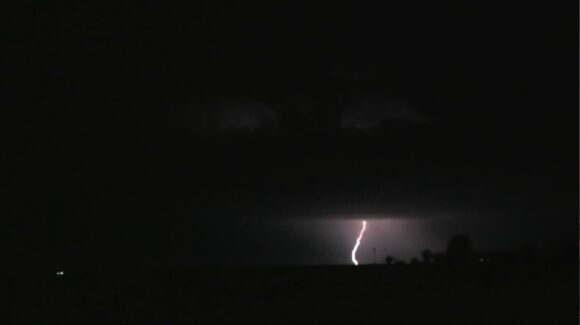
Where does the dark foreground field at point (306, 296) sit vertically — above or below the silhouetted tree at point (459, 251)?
below

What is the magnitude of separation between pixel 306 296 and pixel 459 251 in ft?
29.1

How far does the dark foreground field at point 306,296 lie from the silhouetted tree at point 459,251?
1.38 m

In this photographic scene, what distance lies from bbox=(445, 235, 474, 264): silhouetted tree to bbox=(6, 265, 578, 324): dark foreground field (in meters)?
1.38

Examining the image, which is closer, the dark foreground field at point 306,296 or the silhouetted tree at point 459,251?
the dark foreground field at point 306,296

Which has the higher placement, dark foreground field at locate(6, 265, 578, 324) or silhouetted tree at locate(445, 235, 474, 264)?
silhouetted tree at locate(445, 235, 474, 264)

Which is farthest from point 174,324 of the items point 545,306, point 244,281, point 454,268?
point 454,268

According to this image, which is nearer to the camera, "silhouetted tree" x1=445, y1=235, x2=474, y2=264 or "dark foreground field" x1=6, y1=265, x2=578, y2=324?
"dark foreground field" x1=6, y1=265, x2=578, y2=324

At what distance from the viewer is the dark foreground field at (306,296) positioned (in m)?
23.9

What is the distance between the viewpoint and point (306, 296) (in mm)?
27078

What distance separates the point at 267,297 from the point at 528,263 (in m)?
10.6

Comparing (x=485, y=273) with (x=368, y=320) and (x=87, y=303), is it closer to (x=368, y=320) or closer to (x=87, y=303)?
(x=368, y=320)

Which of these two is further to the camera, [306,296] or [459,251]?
[459,251]

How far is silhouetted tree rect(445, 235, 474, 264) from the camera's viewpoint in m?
33.6

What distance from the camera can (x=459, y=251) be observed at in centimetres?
3438
